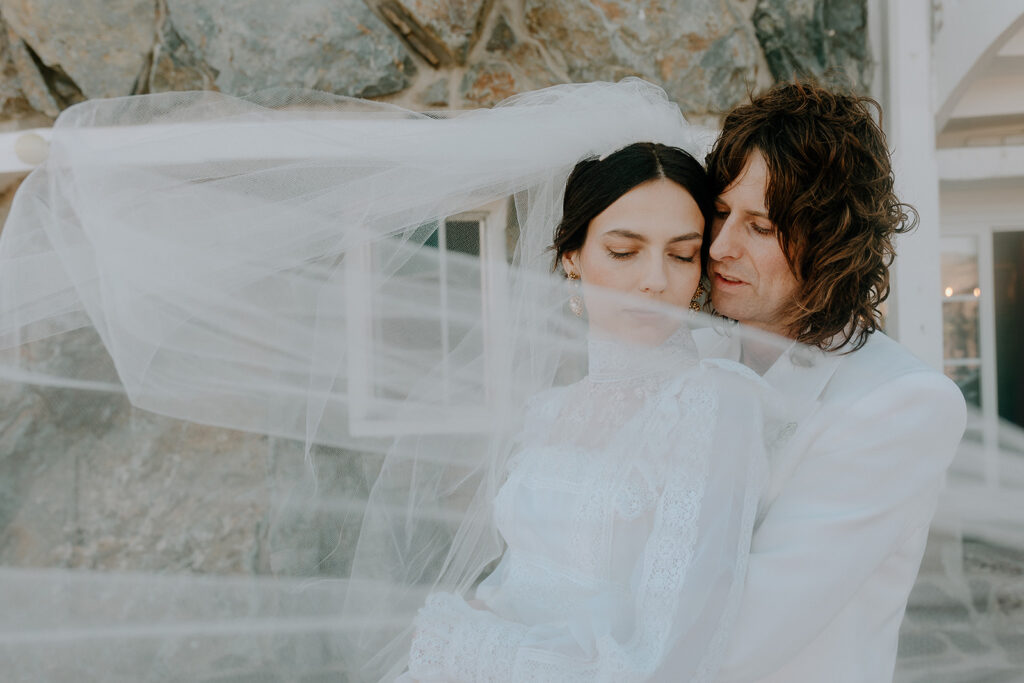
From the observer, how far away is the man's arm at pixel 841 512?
124 centimetres

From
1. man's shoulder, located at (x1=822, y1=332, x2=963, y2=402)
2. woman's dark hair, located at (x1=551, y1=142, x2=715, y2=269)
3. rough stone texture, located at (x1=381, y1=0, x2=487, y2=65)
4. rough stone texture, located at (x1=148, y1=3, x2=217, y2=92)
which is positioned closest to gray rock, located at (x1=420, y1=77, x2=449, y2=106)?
rough stone texture, located at (x1=381, y1=0, x2=487, y2=65)

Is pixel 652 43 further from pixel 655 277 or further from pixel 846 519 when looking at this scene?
pixel 846 519

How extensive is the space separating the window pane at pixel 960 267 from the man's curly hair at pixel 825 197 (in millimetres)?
2871

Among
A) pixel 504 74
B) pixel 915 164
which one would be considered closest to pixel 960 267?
pixel 915 164

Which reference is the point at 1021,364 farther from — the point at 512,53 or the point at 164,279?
the point at 164,279

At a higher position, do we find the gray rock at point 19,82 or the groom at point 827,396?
the gray rock at point 19,82

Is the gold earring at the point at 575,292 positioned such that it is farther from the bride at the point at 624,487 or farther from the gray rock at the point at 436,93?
the gray rock at the point at 436,93

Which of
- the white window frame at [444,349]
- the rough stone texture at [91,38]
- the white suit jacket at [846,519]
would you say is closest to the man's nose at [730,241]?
the white suit jacket at [846,519]

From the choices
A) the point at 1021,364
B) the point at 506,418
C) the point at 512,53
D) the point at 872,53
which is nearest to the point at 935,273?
the point at 872,53

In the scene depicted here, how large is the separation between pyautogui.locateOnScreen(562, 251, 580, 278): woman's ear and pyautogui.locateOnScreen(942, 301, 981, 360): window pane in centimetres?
318

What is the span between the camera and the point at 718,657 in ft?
3.94

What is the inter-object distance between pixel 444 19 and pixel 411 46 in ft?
0.56

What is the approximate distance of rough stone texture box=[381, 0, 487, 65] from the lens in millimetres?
2914

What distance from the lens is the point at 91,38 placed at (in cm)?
290
